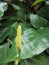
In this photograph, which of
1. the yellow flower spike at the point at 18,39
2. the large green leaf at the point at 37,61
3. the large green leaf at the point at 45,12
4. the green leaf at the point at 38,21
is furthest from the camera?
the large green leaf at the point at 45,12

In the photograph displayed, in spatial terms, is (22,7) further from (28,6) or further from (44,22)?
(44,22)

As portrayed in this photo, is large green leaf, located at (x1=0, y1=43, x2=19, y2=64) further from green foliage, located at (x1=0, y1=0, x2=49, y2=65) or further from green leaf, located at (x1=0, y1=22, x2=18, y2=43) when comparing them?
green leaf, located at (x1=0, y1=22, x2=18, y2=43)

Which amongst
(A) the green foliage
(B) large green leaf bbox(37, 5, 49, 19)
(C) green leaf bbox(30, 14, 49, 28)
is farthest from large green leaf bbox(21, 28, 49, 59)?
(B) large green leaf bbox(37, 5, 49, 19)

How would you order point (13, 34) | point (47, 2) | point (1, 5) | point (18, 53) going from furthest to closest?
point (47, 2)
point (1, 5)
point (13, 34)
point (18, 53)

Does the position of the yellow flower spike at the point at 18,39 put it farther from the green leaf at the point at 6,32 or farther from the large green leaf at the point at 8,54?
the green leaf at the point at 6,32

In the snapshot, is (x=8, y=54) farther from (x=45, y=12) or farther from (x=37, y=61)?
(x=45, y=12)

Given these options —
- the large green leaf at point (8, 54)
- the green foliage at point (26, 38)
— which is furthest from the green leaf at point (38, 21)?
the large green leaf at point (8, 54)

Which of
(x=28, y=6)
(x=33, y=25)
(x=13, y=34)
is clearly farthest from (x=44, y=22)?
(x=28, y=6)

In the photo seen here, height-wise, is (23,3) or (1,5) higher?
(1,5)
